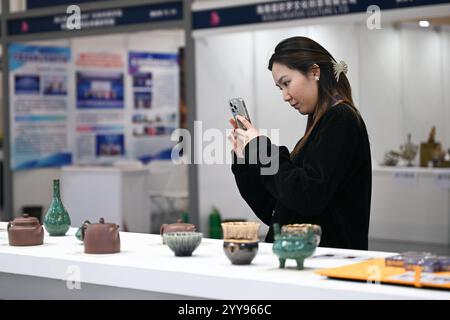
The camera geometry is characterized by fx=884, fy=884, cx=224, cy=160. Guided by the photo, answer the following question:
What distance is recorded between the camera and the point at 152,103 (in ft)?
36.9

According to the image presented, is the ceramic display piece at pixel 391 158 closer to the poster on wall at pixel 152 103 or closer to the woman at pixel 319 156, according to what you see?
the poster on wall at pixel 152 103

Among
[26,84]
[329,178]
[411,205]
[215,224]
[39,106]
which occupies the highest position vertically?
[26,84]

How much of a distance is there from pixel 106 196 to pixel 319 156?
601 cm

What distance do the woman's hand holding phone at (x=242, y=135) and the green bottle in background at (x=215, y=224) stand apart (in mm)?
4176

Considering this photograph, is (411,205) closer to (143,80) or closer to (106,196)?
(106,196)

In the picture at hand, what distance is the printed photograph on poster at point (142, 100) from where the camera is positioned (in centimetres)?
1109

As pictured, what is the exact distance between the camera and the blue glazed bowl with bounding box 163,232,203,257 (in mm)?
3279

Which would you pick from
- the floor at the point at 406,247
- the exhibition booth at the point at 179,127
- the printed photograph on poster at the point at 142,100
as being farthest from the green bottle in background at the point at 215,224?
the printed photograph on poster at the point at 142,100

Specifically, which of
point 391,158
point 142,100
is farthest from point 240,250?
point 142,100

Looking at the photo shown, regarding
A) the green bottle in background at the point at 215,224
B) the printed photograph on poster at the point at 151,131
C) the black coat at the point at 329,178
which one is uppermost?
the printed photograph on poster at the point at 151,131

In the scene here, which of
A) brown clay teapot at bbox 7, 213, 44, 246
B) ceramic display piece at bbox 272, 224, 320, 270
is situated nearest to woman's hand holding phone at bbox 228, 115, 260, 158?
ceramic display piece at bbox 272, 224, 320, 270

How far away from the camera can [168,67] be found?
37.3 feet
